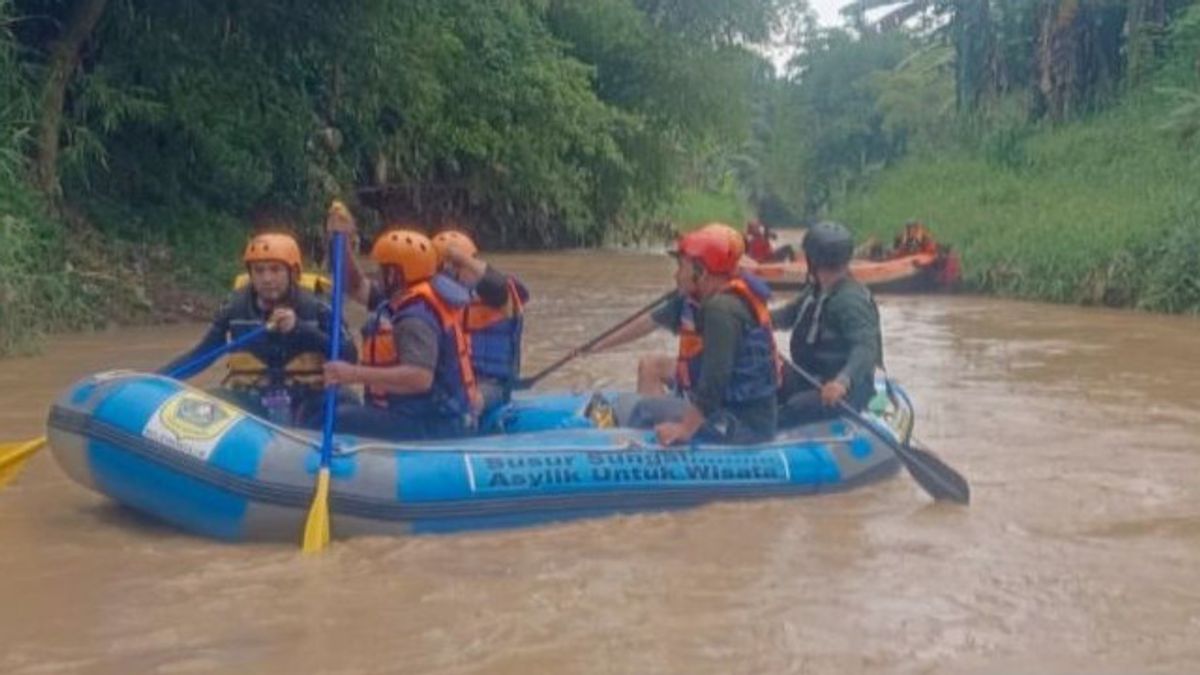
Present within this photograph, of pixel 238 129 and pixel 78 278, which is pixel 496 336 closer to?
pixel 78 278

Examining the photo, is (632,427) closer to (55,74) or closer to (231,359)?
(231,359)

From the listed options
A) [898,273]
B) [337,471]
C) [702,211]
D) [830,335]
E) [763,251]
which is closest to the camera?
[337,471]

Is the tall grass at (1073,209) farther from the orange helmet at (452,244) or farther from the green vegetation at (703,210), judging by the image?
the orange helmet at (452,244)

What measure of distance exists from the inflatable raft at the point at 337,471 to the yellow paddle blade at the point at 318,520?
6 centimetres

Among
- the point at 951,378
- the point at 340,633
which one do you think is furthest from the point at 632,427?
the point at 951,378

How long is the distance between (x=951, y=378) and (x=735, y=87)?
1712 centimetres

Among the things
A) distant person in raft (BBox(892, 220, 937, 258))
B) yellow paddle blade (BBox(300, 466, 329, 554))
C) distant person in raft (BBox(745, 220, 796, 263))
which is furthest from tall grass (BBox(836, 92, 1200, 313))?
yellow paddle blade (BBox(300, 466, 329, 554))

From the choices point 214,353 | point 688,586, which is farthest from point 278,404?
point 688,586

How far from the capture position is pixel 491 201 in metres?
25.8

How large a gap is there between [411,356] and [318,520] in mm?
739

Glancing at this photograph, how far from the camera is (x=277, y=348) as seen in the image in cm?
729

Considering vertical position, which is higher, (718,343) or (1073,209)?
(718,343)

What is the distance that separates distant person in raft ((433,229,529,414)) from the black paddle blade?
1.67 metres

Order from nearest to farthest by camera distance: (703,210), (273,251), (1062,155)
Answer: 1. (273,251)
2. (1062,155)
3. (703,210)
